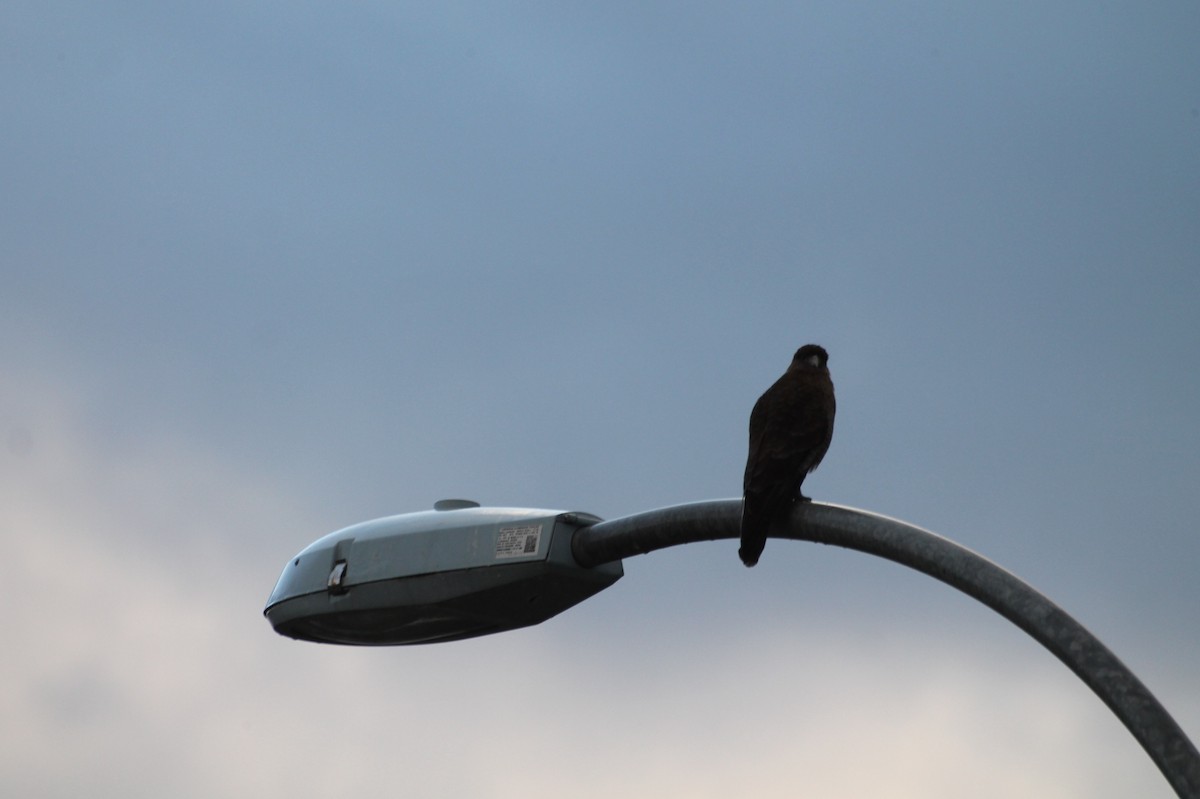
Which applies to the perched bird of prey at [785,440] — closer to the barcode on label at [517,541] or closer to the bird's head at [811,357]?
the bird's head at [811,357]

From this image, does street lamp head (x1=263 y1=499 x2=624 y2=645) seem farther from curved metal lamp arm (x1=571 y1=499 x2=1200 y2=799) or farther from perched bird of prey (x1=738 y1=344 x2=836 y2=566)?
perched bird of prey (x1=738 y1=344 x2=836 y2=566)

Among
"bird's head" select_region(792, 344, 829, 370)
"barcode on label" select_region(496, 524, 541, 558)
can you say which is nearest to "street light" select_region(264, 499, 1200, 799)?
"barcode on label" select_region(496, 524, 541, 558)

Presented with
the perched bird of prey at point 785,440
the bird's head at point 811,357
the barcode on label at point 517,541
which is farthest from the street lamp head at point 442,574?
the bird's head at point 811,357

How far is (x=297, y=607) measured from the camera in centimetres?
637

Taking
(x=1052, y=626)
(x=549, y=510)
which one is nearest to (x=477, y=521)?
(x=549, y=510)

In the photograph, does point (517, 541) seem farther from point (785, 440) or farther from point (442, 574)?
point (785, 440)

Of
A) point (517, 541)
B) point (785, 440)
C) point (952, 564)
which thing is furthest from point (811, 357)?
point (952, 564)

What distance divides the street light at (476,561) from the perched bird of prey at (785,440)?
10 cm

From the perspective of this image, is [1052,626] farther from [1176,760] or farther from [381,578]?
[381,578]

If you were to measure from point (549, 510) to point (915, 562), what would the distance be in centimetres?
182

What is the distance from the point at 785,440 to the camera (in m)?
6.00

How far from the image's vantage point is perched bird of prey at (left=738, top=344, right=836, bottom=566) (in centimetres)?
548

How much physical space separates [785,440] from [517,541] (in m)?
1.16

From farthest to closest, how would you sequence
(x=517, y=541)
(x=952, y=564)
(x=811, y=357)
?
(x=811, y=357)
(x=517, y=541)
(x=952, y=564)
